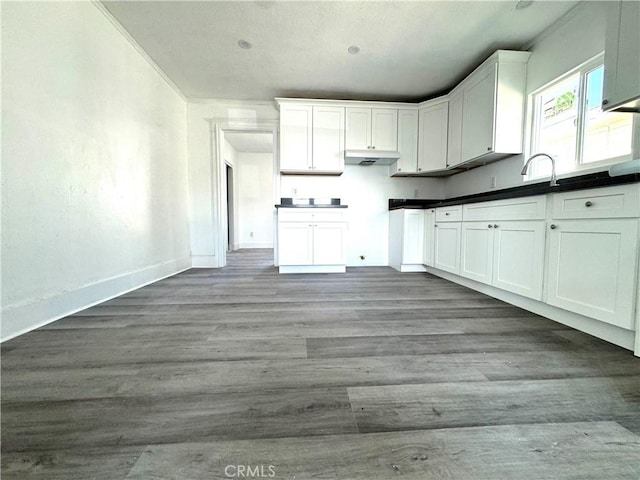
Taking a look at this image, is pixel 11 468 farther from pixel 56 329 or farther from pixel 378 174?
pixel 378 174

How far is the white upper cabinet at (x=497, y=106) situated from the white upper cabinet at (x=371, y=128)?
3.17 feet

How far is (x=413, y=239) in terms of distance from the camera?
3412mm

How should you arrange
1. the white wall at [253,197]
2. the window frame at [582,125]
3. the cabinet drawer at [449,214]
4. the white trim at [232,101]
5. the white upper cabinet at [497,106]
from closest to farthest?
1. the window frame at [582,125]
2. the white upper cabinet at [497,106]
3. the cabinet drawer at [449,214]
4. the white trim at [232,101]
5. the white wall at [253,197]

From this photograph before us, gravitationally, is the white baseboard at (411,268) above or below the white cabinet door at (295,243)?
below

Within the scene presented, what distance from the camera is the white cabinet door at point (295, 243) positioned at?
3303 millimetres

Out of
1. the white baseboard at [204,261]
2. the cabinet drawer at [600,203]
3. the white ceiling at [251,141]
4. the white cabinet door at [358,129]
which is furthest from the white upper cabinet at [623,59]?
the white ceiling at [251,141]

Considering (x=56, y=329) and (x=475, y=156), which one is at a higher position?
(x=475, y=156)

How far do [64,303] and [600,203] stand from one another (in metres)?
3.44

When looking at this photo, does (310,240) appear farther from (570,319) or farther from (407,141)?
(570,319)

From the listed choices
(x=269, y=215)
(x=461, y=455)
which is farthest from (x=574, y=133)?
(x=269, y=215)

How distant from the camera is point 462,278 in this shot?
107 inches

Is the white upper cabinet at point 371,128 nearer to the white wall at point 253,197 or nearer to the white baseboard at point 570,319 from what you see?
the white baseboard at point 570,319

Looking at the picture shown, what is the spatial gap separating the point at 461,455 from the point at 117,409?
1.11 m

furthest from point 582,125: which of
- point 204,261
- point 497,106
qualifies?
point 204,261
